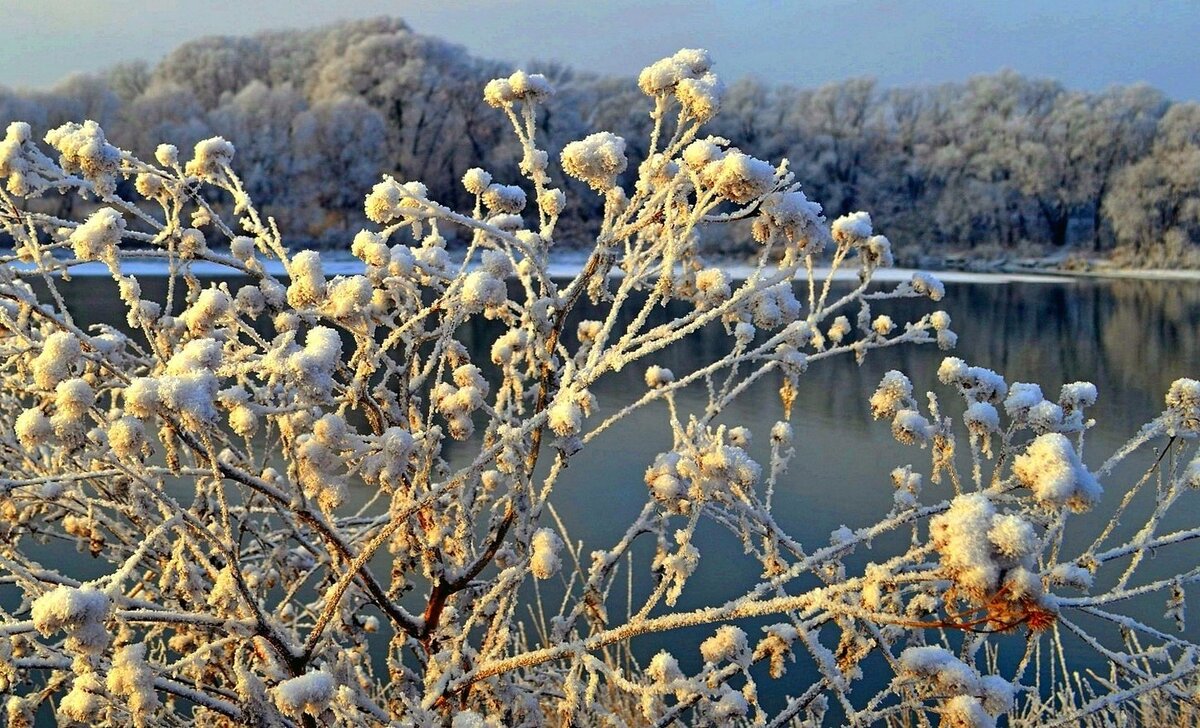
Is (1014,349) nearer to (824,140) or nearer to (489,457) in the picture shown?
(489,457)

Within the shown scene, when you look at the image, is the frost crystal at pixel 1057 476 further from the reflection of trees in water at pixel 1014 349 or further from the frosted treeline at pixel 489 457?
the reflection of trees in water at pixel 1014 349

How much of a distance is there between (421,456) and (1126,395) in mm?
11972

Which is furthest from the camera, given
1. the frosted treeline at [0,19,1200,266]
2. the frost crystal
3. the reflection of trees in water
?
the frosted treeline at [0,19,1200,266]

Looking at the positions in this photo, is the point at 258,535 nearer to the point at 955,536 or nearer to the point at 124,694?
the point at 124,694

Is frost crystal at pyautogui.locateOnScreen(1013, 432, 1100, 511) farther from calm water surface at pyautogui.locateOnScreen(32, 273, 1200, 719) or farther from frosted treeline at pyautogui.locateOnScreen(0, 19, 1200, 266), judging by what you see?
frosted treeline at pyautogui.locateOnScreen(0, 19, 1200, 266)

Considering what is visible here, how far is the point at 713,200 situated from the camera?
1.48 m

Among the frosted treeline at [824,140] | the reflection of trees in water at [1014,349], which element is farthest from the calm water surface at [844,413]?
the frosted treeline at [824,140]

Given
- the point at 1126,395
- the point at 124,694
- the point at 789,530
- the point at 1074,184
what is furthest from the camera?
the point at 1074,184

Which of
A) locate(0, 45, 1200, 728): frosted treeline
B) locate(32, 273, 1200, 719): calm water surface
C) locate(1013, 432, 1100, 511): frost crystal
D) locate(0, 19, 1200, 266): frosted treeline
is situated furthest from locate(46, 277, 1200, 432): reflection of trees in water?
locate(0, 19, 1200, 266): frosted treeline

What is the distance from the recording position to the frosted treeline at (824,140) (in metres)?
35.3

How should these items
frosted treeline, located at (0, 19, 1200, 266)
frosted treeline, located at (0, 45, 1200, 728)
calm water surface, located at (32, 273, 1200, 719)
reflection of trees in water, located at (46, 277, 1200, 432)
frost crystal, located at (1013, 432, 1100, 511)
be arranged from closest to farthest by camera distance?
frost crystal, located at (1013, 432, 1100, 511)
frosted treeline, located at (0, 45, 1200, 728)
calm water surface, located at (32, 273, 1200, 719)
reflection of trees in water, located at (46, 277, 1200, 432)
frosted treeline, located at (0, 19, 1200, 266)

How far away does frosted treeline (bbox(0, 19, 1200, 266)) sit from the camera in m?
35.3

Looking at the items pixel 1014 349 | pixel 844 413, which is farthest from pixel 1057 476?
pixel 1014 349

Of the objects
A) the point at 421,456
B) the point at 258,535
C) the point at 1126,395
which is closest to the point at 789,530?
the point at 258,535
